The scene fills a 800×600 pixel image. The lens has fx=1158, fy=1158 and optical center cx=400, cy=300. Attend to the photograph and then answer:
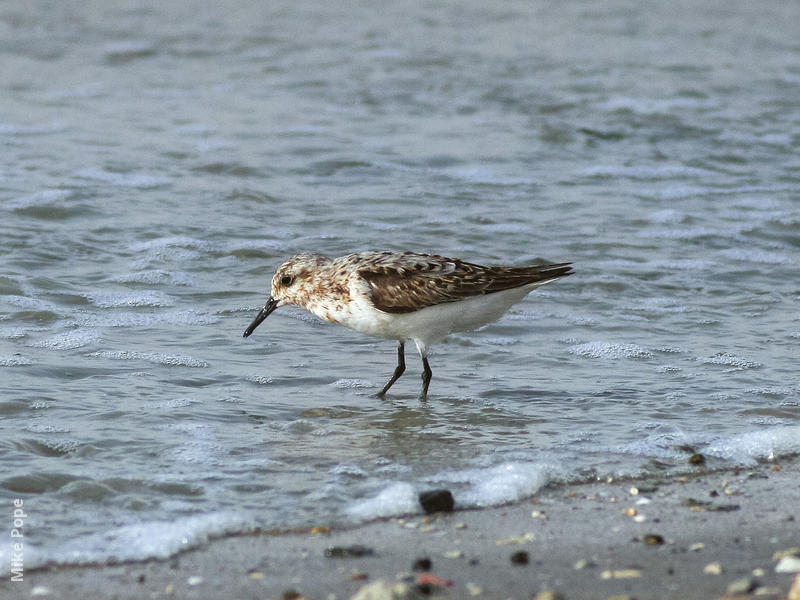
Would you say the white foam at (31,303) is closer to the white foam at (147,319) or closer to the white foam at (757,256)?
the white foam at (147,319)

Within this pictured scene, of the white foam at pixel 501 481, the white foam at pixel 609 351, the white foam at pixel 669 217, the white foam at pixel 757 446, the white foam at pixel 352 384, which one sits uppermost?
the white foam at pixel 501 481

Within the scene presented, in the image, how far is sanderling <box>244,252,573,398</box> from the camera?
7.01 m

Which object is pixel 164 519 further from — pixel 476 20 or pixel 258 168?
pixel 476 20

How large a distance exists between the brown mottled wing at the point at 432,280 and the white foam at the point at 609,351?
2.56 ft

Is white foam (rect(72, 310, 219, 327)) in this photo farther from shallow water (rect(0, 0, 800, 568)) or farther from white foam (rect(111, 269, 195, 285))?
white foam (rect(111, 269, 195, 285))

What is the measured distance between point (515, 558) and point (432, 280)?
294 centimetres

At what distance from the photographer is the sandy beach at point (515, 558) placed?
13.4 feet

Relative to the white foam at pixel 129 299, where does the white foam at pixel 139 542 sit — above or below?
above

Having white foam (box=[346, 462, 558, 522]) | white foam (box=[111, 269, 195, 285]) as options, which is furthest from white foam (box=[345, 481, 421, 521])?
white foam (box=[111, 269, 195, 285])

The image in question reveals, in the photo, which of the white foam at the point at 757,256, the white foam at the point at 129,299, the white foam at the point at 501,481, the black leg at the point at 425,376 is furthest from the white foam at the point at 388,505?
the white foam at the point at 757,256

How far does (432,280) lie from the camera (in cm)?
705

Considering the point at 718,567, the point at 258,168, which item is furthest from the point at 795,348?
the point at 258,168

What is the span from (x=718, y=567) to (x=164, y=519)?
2.23 metres

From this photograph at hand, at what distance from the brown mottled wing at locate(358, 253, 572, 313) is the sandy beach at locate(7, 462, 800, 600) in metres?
2.11
